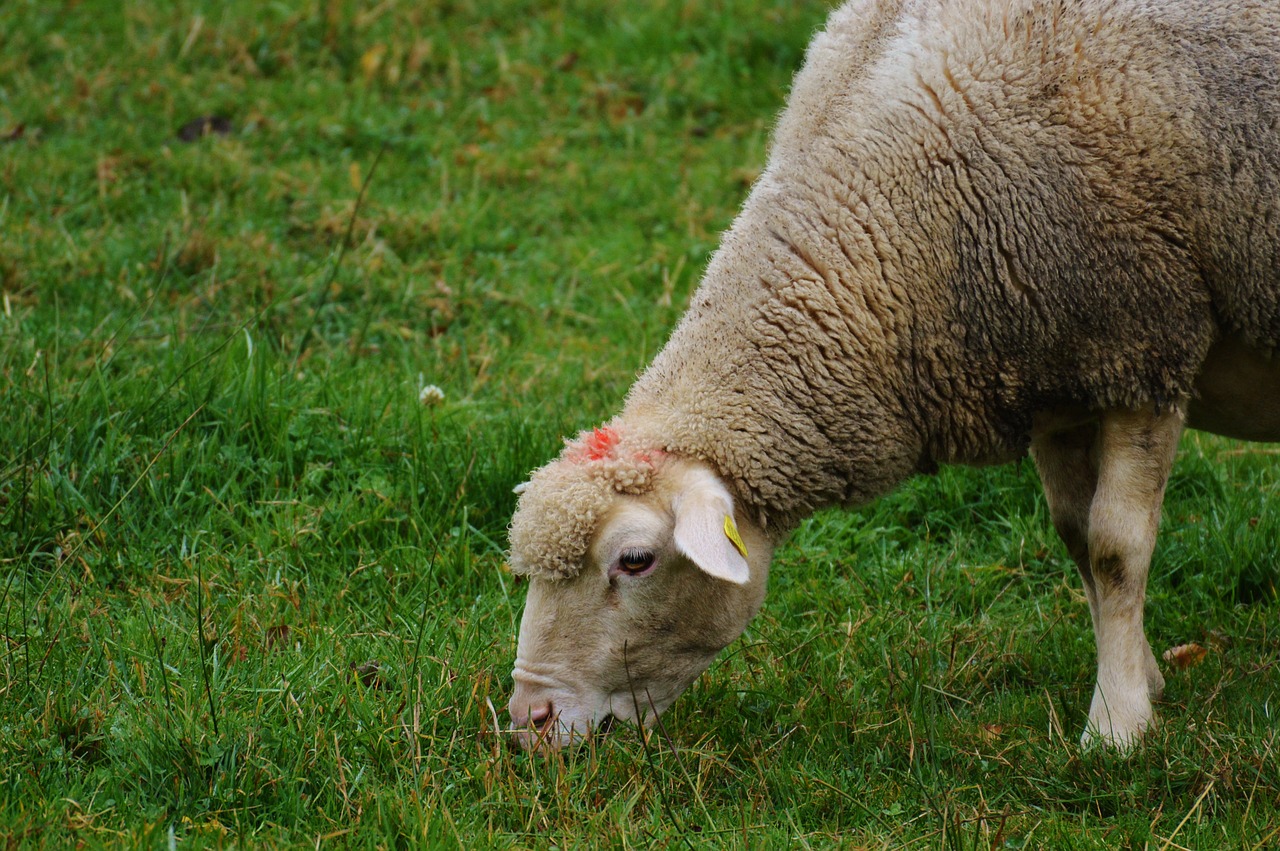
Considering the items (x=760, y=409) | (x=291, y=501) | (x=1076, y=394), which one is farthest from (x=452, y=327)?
(x=1076, y=394)

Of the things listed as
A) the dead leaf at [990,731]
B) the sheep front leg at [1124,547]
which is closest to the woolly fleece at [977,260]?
the sheep front leg at [1124,547]

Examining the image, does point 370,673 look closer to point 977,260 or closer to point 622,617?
point 622,617

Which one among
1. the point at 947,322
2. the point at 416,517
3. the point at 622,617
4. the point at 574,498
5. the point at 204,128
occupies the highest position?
the point at 947,322

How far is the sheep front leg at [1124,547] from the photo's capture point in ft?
11.5

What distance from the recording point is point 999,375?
136 inches

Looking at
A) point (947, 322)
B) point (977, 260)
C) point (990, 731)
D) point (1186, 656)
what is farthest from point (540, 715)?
point (1186, 656)

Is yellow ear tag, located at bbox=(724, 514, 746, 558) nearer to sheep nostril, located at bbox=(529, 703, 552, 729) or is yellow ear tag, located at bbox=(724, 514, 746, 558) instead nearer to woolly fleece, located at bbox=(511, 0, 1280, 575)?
woolly fleece, located at bbox=(511, 0, 1280, 575)

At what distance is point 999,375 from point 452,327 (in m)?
2.70

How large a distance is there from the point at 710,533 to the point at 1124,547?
1.15m

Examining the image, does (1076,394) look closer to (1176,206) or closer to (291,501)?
(1176,206)

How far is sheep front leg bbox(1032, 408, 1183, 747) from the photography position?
138 inches

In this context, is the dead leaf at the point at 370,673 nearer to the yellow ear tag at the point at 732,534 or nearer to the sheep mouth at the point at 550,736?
the sheep mouth at the point at 550,736

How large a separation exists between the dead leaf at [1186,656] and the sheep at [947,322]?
48 cm

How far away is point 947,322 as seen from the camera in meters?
3.44
